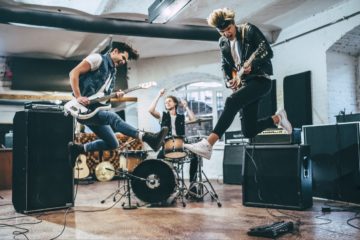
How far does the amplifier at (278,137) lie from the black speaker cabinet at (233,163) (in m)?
2.81

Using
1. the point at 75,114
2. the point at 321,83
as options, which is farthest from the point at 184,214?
the point at 321,83

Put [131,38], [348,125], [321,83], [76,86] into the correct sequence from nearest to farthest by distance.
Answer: [76,86] < [348,125] < [321,83] < [131,38]

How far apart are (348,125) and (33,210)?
4052 millimetres

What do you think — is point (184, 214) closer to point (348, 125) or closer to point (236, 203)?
point (236, 203)

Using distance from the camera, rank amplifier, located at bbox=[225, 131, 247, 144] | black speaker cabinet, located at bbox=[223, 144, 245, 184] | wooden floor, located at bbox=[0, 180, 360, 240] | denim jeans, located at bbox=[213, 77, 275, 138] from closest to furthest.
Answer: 1. denim jeans, located at bbox=[213, 77, 275, 138]
2. wooden floor, located at bbox=[0, 180, 360, 240]
3. black speaker cabinet, located at bbox=[223, 144, 245, 184]
4. amplifier, located at bbox=[225, 131, 247, 144]

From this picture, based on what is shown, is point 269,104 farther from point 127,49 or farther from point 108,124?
point 108,124

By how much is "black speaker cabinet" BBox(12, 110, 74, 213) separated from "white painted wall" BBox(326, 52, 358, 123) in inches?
184

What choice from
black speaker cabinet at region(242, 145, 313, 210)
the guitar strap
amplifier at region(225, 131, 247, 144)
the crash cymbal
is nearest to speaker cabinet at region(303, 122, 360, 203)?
black speaker cabinet at region(242, 145, 313, 210)

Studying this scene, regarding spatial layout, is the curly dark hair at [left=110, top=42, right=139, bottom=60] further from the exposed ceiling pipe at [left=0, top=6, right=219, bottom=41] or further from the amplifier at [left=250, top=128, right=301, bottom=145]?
the exposed ceiling pipe at [left=0, top=6, right=219, bottom=41]

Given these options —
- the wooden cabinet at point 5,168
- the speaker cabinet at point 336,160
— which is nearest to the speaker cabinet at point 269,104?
the speaker cabinet at point 336,160

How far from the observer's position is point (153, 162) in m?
4.64

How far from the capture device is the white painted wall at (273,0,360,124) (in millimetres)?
6145

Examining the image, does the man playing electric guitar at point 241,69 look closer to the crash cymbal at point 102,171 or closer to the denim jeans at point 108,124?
the denim jeans at point 108,124

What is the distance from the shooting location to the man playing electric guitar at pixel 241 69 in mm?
2797
